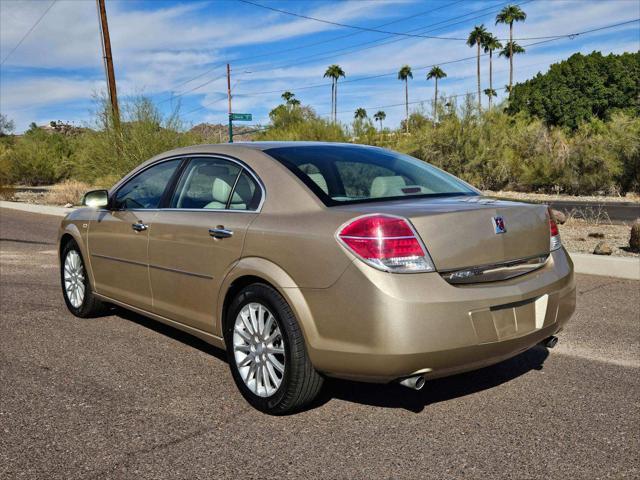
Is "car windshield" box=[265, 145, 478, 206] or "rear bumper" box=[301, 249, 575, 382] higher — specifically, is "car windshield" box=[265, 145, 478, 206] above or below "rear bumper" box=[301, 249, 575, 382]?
above

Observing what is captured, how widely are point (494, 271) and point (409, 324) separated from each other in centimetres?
64

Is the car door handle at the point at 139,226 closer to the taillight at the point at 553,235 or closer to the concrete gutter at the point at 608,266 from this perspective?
the taillight at the point at 553,235

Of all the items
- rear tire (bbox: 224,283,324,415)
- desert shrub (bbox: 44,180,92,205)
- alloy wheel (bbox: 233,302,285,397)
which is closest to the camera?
rear tire (bbox: 224,283,324,415)

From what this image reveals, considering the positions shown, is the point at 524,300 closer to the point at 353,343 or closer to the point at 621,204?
the point at 353,343

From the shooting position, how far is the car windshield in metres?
3.84

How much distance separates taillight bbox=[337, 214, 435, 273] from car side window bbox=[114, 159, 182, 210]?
2140mm

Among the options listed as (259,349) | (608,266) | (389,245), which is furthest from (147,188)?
(608,266)

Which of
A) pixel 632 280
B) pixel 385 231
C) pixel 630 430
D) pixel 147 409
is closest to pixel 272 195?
pixel 385 231

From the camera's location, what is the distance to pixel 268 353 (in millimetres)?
3727

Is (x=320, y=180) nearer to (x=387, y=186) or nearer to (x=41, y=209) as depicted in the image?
(x=387, y=186)

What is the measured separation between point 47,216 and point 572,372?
66.3 ft

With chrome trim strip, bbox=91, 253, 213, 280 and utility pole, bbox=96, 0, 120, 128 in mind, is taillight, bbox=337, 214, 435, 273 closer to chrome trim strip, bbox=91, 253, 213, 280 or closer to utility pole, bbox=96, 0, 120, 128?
chrome trim strip, bbox=91, 253, 213, 280

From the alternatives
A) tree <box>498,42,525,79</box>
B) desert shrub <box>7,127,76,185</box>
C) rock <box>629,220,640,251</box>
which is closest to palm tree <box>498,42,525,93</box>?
tree <box>498,42,525,79</box>

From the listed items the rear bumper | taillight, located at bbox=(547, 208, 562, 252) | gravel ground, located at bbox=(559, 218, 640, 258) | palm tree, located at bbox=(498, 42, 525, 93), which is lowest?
gravel ground, located at bbox=(559, 218, 640, 258)
